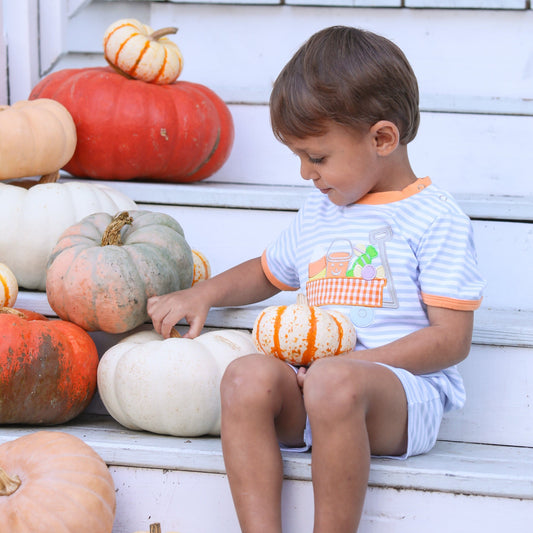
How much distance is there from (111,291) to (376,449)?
0.70 metres

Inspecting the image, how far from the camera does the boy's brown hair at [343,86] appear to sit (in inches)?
62.5

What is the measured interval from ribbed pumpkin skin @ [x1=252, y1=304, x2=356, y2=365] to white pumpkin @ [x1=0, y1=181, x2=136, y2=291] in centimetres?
78

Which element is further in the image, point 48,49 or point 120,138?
point 48,49

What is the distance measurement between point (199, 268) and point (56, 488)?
2.70 ft

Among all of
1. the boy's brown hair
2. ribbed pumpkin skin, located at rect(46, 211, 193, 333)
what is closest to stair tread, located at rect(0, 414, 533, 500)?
ribbed pumpkin skin, located at rect(46, 211, 193, 333)

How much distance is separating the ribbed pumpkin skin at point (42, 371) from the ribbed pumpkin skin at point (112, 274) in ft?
0.22

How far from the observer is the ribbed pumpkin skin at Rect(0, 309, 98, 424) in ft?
5.45

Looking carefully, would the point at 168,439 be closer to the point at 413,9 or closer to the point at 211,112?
the point at 211,112

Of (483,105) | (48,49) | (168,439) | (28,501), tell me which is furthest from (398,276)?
(48,49)

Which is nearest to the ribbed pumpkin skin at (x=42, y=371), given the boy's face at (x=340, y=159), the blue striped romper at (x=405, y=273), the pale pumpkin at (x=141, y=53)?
the blue striped romper at (x=405, y=273)

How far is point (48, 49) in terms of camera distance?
2965mm

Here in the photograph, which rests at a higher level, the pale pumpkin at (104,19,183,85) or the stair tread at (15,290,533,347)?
the pale pumpkin at (104,19,183,85)

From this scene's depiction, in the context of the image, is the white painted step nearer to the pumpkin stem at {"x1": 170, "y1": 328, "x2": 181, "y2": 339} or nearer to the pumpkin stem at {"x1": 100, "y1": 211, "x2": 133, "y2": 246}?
the pumpkin stem at {"x1": 170, "y1": 328, "x2": 181, "y2": 339}

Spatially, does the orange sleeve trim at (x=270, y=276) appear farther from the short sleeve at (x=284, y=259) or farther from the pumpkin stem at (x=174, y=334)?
the pumpkin stem at (x=174, y=334)
